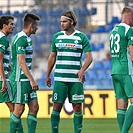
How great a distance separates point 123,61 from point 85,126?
4826mm

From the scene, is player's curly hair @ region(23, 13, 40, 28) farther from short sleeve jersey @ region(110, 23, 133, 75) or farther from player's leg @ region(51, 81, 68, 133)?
short sleeve jersey @ region(110, 23, 133, 75)

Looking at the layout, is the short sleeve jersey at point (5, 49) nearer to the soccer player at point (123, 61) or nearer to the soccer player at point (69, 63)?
the soccer player at point (69, 63)

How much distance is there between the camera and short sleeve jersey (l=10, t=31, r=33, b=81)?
9.16 m

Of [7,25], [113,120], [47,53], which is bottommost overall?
[113,120]

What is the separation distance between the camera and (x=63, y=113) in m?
16.3

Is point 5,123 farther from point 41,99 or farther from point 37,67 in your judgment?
point 37,67

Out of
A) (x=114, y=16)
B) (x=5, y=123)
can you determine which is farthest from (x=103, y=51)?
(x=5, y=123)

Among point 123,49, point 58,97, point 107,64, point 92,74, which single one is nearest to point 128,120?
point 123,49

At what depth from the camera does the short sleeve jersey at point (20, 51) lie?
9164 mm

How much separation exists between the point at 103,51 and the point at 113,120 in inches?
215

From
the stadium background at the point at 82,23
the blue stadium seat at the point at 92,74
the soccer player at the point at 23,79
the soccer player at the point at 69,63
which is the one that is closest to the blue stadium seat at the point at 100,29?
the stadium background at the point at 82,23

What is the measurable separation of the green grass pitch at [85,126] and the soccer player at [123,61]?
9.14ft

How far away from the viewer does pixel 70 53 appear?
9.49 metres

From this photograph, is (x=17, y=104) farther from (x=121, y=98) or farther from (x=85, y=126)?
(x=85, y=126)
